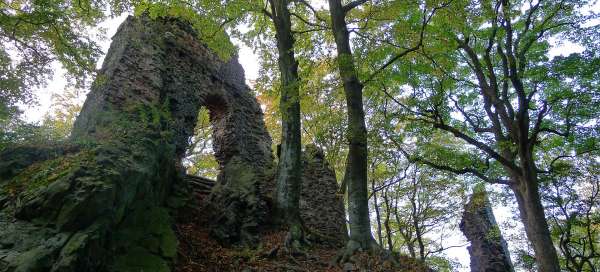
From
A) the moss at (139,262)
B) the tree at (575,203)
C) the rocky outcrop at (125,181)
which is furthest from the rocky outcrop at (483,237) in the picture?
the moss at (139,262)

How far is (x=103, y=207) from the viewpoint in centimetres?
377

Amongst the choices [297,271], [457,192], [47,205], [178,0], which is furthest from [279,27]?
[457,192]

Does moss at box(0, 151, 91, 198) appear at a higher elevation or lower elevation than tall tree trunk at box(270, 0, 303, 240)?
lower

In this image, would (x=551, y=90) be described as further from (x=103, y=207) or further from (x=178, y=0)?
(x=103, y=207)

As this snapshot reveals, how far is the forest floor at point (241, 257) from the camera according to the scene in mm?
5121

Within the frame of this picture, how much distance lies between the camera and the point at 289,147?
746cm

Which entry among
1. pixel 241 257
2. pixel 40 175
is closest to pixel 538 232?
pixel 241 257

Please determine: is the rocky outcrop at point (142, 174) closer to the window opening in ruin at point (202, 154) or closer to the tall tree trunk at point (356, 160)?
the tall tree trunk at point (356, 160)

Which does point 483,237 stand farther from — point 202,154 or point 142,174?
point 202,154

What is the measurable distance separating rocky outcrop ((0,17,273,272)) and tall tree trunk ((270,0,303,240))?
444 mm

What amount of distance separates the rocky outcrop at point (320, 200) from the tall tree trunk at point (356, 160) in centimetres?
216

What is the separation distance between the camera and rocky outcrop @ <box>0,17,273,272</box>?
11.6 ft

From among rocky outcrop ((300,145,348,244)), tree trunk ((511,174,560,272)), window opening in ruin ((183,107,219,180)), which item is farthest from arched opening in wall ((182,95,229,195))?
tree trunk ((511,174,560,272))

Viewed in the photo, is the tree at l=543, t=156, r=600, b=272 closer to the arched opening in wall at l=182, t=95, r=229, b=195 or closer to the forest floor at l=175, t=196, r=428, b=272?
the forest floor at l=175, t=196, r=428, b=272
